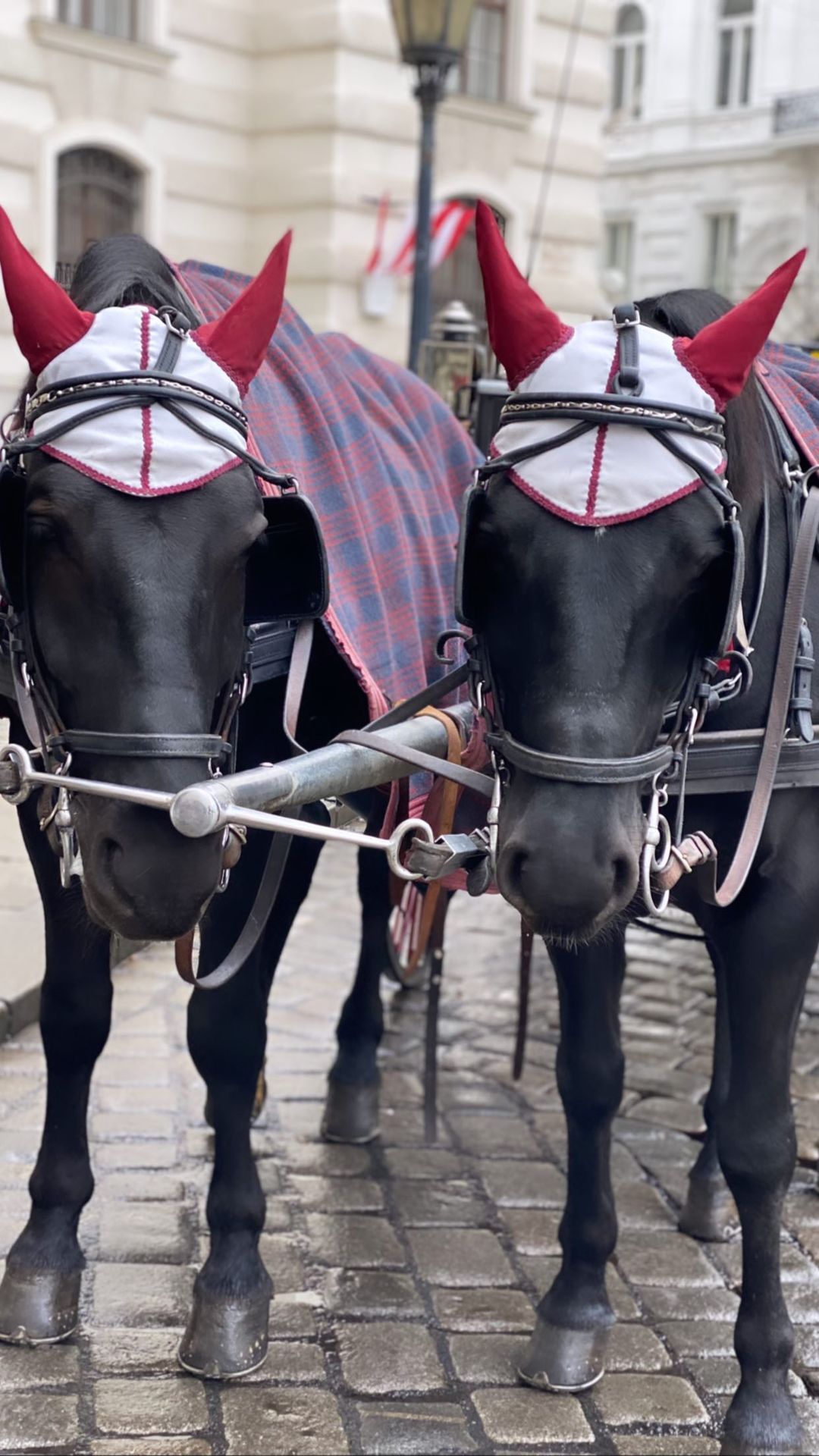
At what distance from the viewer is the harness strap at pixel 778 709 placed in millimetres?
2814

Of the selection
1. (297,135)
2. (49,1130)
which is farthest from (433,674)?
(297,135)

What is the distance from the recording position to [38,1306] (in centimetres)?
325

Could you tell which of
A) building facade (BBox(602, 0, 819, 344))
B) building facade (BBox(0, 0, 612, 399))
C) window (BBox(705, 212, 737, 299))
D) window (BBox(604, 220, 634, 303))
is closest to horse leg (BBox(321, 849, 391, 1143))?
building facade (BBox(0, 0, 612, 399))

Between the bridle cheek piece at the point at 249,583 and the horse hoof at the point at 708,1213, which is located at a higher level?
the bridle cheek piece at the point at 249,583

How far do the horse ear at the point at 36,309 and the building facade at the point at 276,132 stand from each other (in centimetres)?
1100

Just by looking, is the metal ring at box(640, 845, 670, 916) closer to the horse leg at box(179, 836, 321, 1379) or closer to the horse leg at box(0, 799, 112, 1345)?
the horse leg at box(179, 836, 321, 1379)

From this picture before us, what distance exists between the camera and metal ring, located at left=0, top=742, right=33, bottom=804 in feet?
8.23

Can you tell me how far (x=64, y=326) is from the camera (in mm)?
2527

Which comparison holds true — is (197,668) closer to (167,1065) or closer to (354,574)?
(354,574)

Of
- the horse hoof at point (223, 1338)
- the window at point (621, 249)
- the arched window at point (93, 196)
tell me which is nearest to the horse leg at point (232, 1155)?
the horse hoof at point (223, 1338)

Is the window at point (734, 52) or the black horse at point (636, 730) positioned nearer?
the black horse at point (636, 730)

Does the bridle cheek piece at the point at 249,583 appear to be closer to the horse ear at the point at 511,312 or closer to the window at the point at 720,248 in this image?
the horse ear at the point at 511,312

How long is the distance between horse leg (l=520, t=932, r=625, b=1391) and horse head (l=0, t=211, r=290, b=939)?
1038 millimetres

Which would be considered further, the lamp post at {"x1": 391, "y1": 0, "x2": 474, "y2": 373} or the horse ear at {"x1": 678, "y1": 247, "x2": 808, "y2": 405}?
the lamp post at {"x1": 391, "y1": 0, "x2": 474, "y2": 373}
